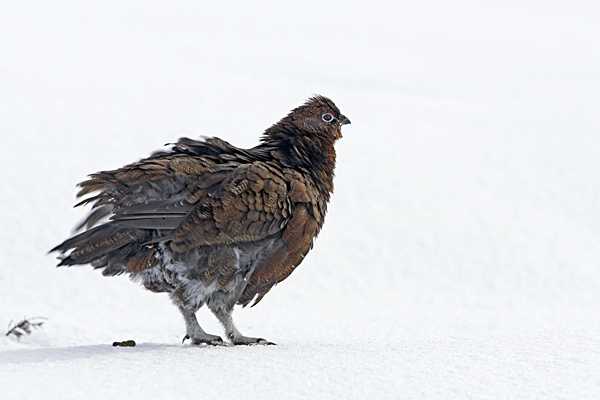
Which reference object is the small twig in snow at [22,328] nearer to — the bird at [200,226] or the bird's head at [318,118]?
the bird at [200,226]

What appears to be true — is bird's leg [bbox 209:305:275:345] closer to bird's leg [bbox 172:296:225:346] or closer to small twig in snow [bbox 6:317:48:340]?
bird's leg [bbox 172:296:225:346]

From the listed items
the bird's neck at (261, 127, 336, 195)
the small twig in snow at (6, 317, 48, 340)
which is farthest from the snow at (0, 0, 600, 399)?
the bird's neck at (261, 127, 336, 195)

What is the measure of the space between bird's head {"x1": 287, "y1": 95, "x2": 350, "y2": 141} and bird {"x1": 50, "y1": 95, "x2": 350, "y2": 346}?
0.73 metres

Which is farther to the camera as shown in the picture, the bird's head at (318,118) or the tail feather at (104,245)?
the bird's head at (318,118)

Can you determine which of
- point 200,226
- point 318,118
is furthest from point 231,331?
point 318,118

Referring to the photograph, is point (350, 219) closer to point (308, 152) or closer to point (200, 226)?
point (308, 152)

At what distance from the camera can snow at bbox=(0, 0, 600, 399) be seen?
3865 mm

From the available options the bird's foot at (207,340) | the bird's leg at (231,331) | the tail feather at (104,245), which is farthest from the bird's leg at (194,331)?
the tail feather at (104,245)

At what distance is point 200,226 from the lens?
199 inches

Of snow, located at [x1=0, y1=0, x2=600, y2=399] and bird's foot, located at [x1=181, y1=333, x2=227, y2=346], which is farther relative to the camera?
bird's foot, located at [x1=181, y1=333, x2=227, y2=346]

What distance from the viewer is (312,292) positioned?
33.6 feet

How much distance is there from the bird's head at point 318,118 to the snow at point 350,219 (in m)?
1.76

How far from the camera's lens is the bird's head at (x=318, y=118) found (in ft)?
20.5

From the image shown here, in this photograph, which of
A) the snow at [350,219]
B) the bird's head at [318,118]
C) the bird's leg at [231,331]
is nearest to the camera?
the snow at [350,219]
